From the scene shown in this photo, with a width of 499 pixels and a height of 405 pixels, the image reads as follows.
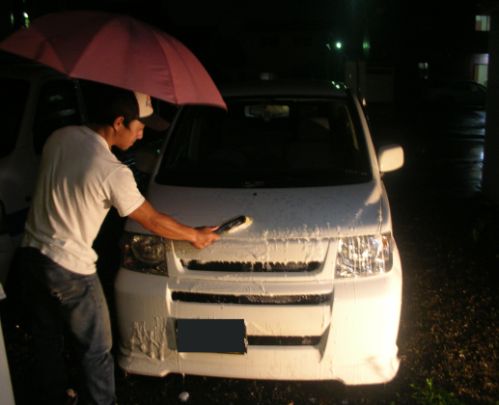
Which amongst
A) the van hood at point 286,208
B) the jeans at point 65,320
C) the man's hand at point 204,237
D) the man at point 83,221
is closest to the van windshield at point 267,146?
the van hood at point 286,208

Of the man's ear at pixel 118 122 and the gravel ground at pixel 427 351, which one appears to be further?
the gravel ground at pixel 427 351

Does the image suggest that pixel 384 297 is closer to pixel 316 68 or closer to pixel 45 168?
pixel 45 168

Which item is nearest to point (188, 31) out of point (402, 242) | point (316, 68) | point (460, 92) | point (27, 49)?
→ point (316, 68)

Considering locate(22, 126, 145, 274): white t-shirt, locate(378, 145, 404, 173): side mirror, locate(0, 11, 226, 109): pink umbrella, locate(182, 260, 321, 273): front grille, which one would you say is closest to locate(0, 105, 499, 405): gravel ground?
locate(182, 260, 321, 273): front grille

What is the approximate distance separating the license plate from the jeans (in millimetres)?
401

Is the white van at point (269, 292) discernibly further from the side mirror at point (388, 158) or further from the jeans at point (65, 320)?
the side mirror at point (388, 158)

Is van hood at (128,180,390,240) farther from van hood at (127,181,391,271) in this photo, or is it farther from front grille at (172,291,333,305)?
front grille at (172,291,333,305)

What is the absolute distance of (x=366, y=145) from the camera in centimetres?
406

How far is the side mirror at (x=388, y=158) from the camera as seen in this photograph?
408 centimetres

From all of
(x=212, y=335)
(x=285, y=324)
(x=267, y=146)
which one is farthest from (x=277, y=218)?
(x=267, y=146)

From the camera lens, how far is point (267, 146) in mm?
4477

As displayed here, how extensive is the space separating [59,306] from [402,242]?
4.24 meters

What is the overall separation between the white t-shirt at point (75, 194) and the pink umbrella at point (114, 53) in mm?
298

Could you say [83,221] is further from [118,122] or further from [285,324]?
[285,324]
